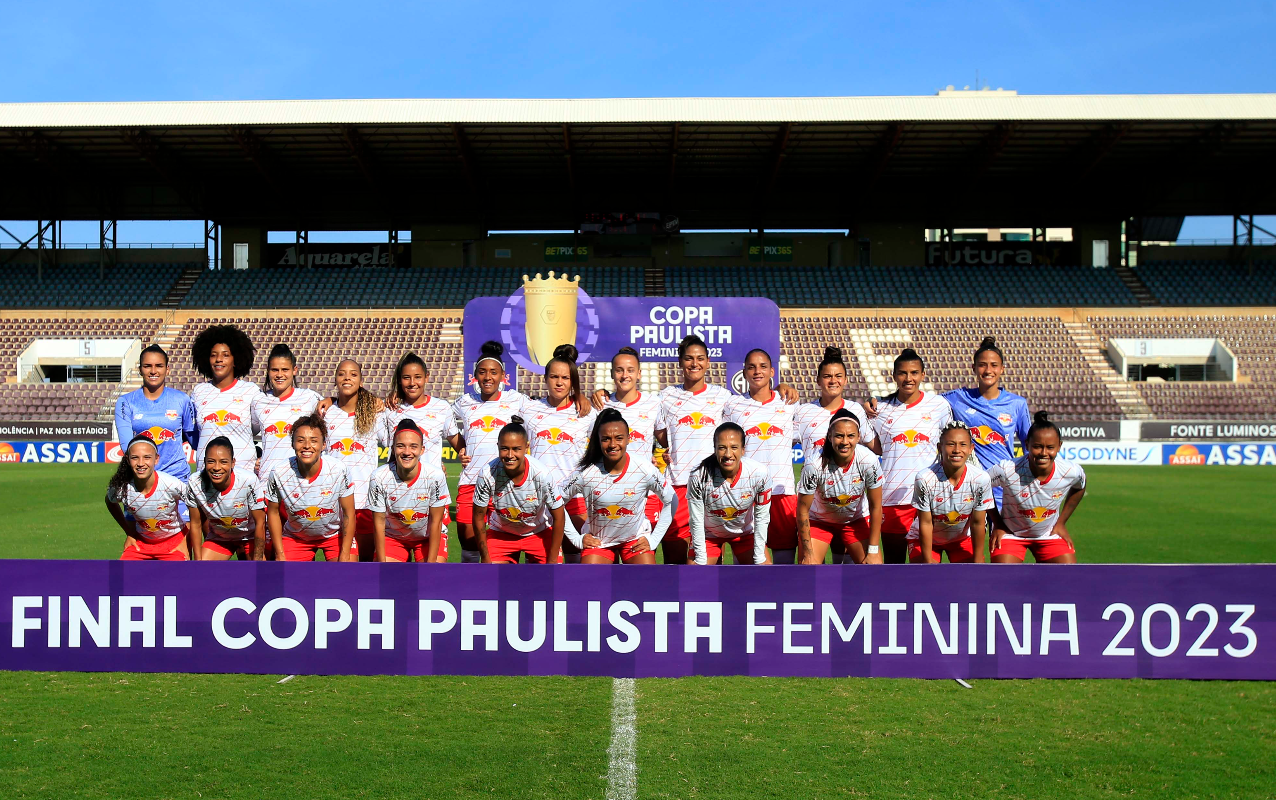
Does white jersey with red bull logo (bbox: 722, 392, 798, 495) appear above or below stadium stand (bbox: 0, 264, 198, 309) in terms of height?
below

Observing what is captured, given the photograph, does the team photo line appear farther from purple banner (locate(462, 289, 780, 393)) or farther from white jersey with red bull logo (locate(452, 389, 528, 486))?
purple banner (locate(462, 289, 780, 393))

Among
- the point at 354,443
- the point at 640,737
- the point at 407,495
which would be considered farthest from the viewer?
the point at 354,443

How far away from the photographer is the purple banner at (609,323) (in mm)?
12133

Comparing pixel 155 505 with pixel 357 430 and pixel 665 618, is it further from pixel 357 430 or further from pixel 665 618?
pixel 665 618

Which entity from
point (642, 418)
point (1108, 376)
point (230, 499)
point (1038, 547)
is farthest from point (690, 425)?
point (1108, 376)

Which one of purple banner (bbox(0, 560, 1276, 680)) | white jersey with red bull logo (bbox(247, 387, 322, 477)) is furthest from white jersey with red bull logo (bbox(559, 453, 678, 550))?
white jersey with red bull logo (bbox(247, 387, 322, 477))

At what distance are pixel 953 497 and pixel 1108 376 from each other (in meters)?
24.5

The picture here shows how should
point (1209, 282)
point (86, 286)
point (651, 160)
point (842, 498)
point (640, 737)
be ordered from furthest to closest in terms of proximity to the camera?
1. point (1209, 282)
2. point (86, 286)
3. point (651, 160)
4. point (842, 498)
5. point (640, 737)

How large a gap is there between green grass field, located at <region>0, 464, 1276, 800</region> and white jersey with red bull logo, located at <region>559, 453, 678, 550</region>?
101cm

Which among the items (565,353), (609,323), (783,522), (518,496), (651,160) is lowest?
(783,522)

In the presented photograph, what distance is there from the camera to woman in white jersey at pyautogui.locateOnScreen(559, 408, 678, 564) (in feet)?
18.6

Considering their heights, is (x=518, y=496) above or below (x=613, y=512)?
above

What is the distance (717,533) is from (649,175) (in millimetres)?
26689

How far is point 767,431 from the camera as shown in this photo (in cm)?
638
